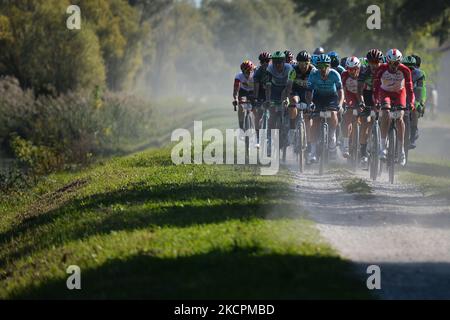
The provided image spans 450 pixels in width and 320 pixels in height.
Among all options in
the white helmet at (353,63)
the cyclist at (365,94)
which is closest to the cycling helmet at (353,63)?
the white helmet at (353,63)

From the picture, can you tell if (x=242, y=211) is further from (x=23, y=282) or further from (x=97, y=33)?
(x=97, y=33)

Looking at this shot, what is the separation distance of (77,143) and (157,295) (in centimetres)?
2575

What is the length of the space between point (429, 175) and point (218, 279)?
11.6 metres

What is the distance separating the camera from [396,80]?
17.5 metres

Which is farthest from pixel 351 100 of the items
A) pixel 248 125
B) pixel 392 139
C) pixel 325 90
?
pixel 248 125

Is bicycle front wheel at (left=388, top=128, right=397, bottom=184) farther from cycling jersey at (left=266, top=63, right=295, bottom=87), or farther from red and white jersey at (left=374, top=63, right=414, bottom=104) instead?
cycling jersey at (left=266, top=63, right=295, bottom=87)

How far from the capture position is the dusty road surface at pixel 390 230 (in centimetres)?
995

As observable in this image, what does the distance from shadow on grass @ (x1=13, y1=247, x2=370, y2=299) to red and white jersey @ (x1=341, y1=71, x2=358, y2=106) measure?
982cm

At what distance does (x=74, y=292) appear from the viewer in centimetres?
1034

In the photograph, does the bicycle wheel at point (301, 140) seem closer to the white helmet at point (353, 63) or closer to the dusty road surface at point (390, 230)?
the dusty road surface at point (390, 230)

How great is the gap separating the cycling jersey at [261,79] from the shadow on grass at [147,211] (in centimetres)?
408

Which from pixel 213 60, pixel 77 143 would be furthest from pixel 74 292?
pixel 213 60

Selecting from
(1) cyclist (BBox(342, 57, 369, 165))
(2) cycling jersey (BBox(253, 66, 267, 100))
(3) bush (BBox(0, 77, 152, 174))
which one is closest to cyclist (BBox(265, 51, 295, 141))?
(2) cycling jersey (BBox(253, 66, 267, 100))

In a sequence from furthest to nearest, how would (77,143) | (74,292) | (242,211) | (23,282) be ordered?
(77,143)
(242,211)
(23,282)
(74,292)
